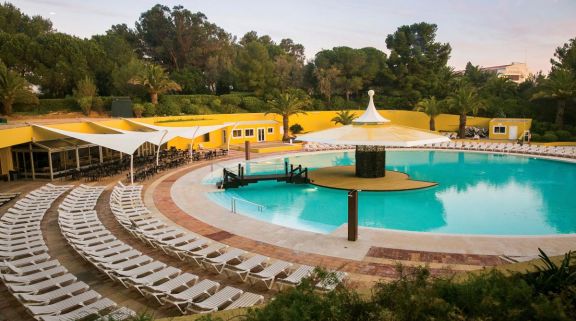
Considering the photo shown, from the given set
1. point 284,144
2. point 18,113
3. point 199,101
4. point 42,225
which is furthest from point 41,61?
point 42,225

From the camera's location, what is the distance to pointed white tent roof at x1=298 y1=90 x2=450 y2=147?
19375 mm

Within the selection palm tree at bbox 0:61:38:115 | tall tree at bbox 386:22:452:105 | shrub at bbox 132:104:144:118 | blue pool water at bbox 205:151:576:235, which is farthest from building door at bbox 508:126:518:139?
palm tree at bbox 0:61:38:115

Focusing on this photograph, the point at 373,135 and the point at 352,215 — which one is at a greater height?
the point at 373,135

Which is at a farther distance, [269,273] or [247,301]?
[269,273]

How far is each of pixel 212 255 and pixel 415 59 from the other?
4209cm

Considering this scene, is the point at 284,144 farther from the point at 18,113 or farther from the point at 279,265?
the point at 279,265

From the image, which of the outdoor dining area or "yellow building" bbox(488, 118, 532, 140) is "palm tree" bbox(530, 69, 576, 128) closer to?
"yellow building" bbox(488, 118, 532, 140)

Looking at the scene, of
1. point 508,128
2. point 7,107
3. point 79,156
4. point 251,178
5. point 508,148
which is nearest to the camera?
point 251,178

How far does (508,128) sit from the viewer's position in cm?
3547

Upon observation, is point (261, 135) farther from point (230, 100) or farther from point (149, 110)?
point (149, 110)

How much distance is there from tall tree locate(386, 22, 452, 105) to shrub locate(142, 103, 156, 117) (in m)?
28.6

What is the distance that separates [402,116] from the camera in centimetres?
4206

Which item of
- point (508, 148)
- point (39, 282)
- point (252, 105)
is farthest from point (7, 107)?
point (508, 148)

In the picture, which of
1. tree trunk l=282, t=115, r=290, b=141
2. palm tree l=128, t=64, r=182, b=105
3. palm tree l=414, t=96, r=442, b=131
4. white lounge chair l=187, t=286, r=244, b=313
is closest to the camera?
white lounge chair l=187, t=286, r=244, b=313
